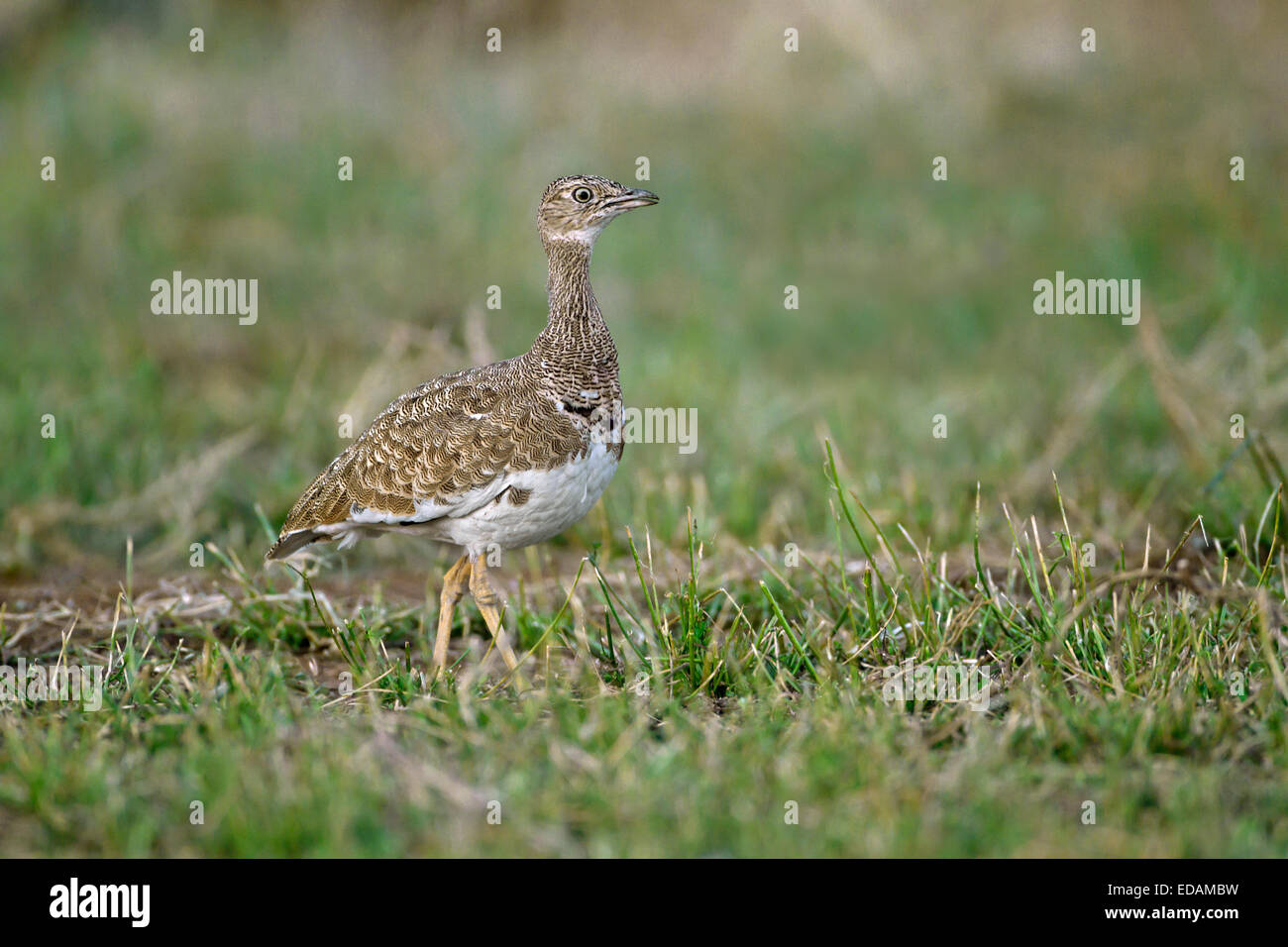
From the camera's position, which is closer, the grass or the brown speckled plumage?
the grass

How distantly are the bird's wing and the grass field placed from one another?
1.13 feet

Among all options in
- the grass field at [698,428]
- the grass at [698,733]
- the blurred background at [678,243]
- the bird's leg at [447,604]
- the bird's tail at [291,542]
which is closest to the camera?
the grass at [698,733]

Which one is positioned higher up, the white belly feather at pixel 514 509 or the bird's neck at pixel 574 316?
the bird's neck at pixel 574 316

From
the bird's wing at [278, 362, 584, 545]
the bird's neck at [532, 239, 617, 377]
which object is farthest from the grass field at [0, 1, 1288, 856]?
the bird's neck at [532, 239, 617, 377]

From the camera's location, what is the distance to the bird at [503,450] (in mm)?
4195

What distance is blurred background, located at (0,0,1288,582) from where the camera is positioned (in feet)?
21.6

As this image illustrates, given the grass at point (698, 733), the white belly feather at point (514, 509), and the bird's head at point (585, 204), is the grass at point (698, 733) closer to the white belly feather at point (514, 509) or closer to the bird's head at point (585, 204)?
the white belly feather at point (514, 509)

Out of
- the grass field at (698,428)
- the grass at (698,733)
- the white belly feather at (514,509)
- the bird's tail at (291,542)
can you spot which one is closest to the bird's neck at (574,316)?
the white belly feather at (514,509)

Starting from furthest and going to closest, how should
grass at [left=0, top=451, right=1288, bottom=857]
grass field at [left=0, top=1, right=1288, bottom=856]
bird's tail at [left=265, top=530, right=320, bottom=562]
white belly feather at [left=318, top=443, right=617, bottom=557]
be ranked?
bird's tail at [left=265, top=530, right=320, bottom=562] → white belly feather at [left=318, top=443, right=617, bottom=557] → grass field at [left=0, top=1, right=1288, bottom=856] → grass at [left=0, top=451, right=1288, bottom=857]

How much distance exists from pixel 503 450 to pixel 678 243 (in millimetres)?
6654

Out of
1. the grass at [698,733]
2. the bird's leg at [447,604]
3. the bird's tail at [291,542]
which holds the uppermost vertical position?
the bird's tail at [291,542]

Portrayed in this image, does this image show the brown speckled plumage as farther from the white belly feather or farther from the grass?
the grass

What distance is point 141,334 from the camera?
8.67 metres
